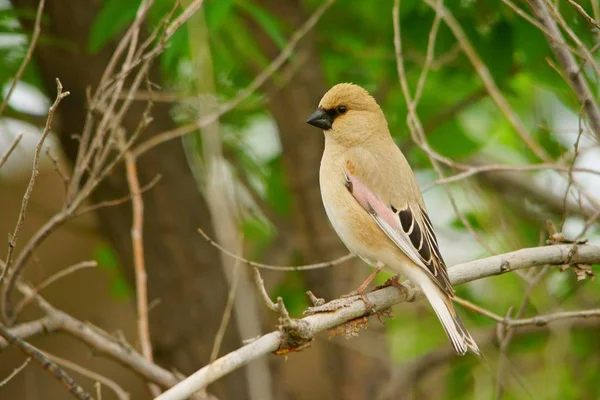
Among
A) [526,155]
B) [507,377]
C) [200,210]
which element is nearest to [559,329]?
[507,377]

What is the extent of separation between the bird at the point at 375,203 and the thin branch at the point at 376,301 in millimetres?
142

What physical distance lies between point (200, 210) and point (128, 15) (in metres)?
1.77

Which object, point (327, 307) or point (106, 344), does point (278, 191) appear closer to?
point (106, 344)

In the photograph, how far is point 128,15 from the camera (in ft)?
16.0

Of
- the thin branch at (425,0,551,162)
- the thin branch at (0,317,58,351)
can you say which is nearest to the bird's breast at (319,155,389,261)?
the thin branch at (425,0,551,162)

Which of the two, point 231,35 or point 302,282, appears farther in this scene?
point 302,282

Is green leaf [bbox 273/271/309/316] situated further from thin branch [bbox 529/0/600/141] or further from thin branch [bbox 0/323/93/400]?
thin branch [bbox 0/323/93/400]

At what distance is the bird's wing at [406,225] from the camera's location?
4.09 metres

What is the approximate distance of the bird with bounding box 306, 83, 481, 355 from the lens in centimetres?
402

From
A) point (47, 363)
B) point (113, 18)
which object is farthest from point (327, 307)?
point (113, 18)

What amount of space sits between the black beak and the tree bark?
4.98 ft

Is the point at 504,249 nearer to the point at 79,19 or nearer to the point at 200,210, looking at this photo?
the point at 200,210

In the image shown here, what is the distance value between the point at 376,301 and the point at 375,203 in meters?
0.78

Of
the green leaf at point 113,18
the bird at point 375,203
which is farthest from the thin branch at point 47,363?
the green leaf at point 113,18
